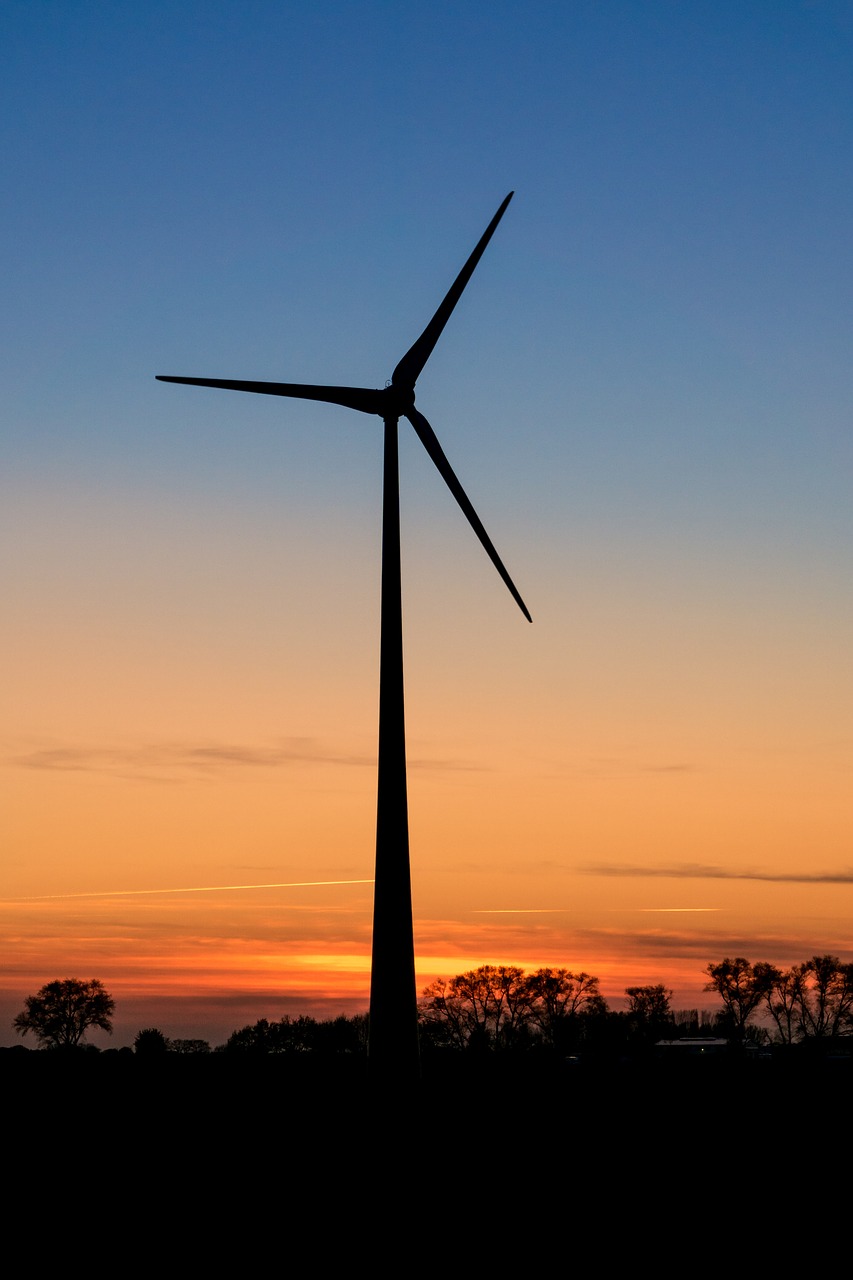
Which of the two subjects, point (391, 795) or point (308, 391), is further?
point (308, 391)

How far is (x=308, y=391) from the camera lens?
4994cm

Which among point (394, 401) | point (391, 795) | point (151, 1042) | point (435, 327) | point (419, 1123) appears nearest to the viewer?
point (419, 1123)

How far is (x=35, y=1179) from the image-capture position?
3966 centimetres

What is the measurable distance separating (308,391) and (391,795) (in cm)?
1761

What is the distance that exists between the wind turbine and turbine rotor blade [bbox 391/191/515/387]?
0.14m

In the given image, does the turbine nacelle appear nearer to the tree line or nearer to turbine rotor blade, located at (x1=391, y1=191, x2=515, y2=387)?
turbine rotor blade, located at (x1=391, y1=191, x2=515, y2=387)

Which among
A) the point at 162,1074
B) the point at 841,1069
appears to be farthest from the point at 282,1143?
the point at 841,1069

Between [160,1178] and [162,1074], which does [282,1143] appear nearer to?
[160,1178]

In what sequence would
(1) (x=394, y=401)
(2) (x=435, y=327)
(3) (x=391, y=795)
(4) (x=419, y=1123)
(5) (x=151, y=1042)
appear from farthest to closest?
1. (5) (x=151, y=1042)
2. (2) (x=435, y=327)
3. (1) (x=394, y=401)
4. (3) (x=391, y=795)
5. (4) (x=419, y=1123)

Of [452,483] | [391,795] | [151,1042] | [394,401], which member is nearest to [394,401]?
[394,401]

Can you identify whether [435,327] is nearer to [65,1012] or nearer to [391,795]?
[391,795]

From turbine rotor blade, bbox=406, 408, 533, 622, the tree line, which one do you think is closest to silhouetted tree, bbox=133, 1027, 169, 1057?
the tree line

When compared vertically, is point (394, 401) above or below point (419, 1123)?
above

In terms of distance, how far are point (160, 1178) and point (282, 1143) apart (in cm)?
928
